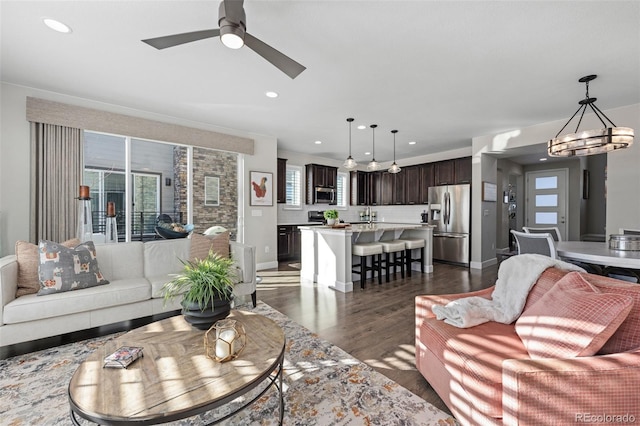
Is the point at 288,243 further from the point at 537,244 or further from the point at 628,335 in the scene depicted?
the point at 628,335

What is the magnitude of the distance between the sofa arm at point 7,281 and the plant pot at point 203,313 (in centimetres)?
169

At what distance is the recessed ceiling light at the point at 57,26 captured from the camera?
2.13 m

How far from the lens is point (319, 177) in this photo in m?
7.21

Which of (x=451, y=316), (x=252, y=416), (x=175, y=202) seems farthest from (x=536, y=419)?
(x=175, y=202)

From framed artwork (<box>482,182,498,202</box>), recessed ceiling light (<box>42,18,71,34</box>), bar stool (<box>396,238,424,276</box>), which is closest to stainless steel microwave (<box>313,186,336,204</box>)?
bar stool (<box>396,238,424,276</box>)

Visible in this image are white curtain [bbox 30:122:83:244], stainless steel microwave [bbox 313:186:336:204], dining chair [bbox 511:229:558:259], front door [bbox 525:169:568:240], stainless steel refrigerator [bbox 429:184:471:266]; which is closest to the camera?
dining chair [bbox 511:229:558:259]

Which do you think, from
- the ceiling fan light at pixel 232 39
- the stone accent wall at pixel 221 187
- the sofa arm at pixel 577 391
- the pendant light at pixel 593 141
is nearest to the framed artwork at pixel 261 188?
the stone accent wall at pixel 221 187

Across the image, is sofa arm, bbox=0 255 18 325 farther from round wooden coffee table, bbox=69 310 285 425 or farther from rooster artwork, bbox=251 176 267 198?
rooster artwork, bbox=251 176 267 198

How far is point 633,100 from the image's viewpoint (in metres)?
3.59

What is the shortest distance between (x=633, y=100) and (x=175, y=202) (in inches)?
293

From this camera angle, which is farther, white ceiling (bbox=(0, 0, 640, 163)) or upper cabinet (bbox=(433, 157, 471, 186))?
upper cabinet (bbox=(433, 157, 471, 186))

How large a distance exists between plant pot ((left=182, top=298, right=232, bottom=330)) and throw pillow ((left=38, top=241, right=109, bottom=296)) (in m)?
1.59

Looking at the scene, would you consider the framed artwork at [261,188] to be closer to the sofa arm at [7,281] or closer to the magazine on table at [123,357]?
the sofa arm at [7,281]

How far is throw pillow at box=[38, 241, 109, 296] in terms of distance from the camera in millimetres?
2361
